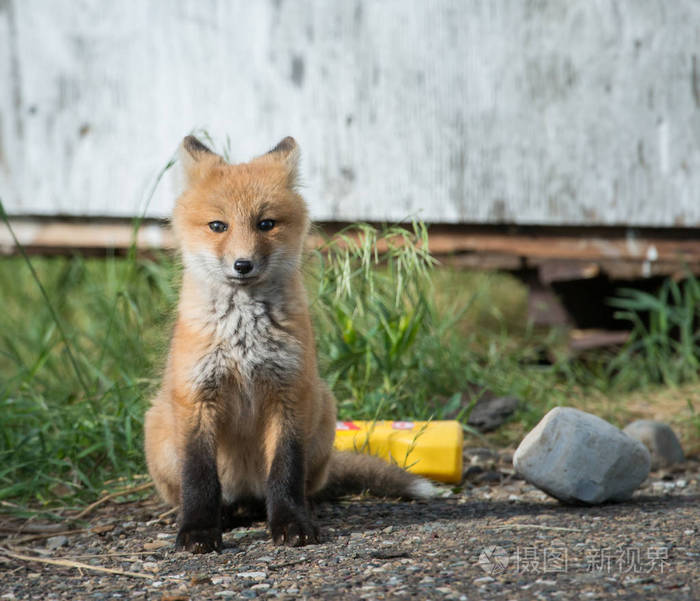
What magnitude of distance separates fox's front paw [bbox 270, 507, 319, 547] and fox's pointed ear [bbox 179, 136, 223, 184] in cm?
122

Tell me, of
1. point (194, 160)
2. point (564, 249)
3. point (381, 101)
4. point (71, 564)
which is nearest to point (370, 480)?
point (71, 564)

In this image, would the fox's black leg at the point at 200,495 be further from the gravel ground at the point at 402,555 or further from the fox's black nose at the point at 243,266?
the fox's black nose at the point at 243,266

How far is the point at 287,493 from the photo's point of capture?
2814mm

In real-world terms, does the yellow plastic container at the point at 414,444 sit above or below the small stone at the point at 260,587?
above

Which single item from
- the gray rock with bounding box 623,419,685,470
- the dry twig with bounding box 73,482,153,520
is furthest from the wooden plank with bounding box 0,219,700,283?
the dry twig with bounding box 73,482,153,520

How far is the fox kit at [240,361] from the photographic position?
110 inches

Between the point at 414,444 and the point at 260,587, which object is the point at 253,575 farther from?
the point at 414,444

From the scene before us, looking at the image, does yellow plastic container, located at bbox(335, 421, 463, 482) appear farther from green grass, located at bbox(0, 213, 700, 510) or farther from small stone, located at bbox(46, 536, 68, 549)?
small stone, located at bbox(46, 536, 68, 549)

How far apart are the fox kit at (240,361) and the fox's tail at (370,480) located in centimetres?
34

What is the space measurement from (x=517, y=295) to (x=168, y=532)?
4809 millimetres

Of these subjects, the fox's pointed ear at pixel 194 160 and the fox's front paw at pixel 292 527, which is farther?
the fox's pointed ear at pixel 194 160

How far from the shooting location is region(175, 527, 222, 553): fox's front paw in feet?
8.90

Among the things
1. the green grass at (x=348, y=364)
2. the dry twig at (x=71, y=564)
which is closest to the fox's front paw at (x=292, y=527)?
the dry twig at (x=71, y=564)

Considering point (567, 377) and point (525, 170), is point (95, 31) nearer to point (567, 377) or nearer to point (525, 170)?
point (525, 170)
